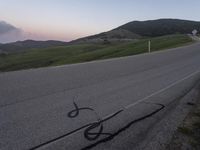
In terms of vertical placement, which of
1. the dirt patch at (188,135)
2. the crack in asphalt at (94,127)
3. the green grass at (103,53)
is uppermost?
the crack in asphalt at (94,127)

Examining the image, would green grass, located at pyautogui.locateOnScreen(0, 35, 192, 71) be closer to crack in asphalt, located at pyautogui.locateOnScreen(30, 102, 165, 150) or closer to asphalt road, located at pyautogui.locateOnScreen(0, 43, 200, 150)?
asphalt road, located at pyautogui.locateOnScreen(0, 43, 200, 150)

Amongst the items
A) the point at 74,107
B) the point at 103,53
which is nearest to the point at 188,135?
the point at 74,107

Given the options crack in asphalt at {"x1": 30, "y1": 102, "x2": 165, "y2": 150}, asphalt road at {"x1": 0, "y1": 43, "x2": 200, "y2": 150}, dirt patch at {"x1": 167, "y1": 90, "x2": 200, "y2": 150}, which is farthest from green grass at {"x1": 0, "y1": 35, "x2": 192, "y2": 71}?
crack in asphalt at {"x1": 30, "y1": 102, "x2": 165, "y2": 150}

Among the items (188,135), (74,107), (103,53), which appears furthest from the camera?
(103,53)

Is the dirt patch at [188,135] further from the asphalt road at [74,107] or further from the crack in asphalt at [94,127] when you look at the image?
the crack in asphalt at [94,127]

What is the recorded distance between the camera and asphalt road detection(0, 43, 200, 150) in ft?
14.1

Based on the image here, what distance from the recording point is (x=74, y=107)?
6016 mm

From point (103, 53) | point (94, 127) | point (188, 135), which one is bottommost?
point (103, 53)

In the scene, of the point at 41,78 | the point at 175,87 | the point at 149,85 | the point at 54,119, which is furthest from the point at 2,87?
the point at 175,87

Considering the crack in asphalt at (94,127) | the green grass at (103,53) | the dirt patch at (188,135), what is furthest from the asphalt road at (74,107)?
the green grass at (103,53)

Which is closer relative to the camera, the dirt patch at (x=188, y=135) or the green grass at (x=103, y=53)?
the dirt patch at (x=188, y=135)

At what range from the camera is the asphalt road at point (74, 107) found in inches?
169

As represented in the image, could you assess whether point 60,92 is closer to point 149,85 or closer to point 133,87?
point 133,87

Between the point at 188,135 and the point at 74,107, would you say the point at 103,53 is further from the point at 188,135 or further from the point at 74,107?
the point at 188,135
